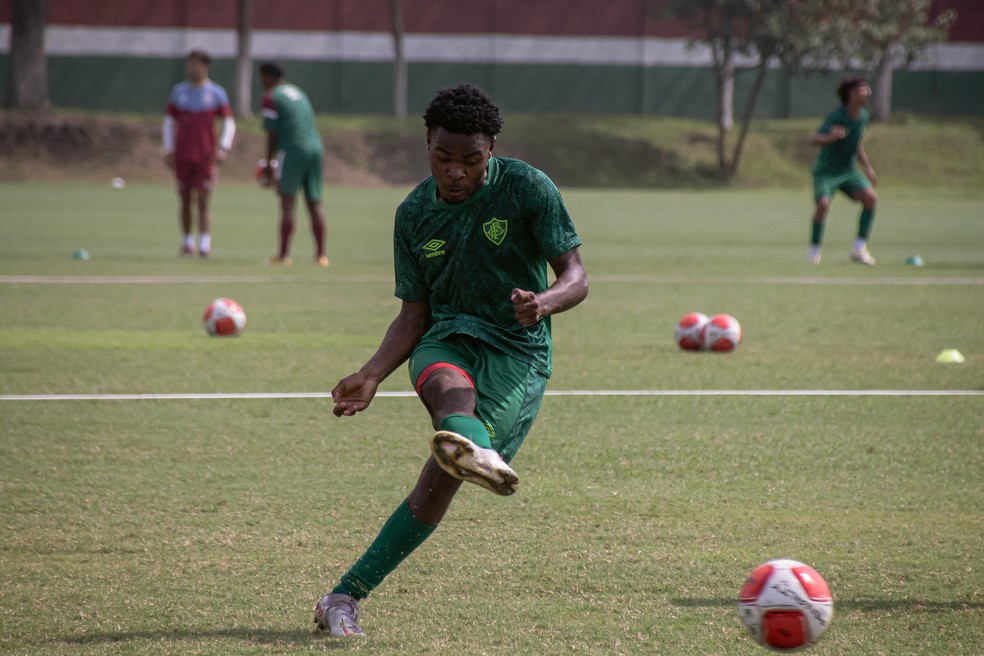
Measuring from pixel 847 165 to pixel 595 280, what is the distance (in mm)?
4280

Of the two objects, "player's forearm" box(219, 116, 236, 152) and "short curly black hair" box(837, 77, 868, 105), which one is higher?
"short curly black hair" box(837, 77, 868, 105)

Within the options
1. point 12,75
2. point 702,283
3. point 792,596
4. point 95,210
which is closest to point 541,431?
point 792,596

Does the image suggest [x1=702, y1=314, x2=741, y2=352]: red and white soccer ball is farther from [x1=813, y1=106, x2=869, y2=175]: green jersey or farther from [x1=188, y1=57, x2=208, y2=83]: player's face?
[x1=188, y1=57, x2=208, y2=83]: player's face

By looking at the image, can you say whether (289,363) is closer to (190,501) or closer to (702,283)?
(190,501)

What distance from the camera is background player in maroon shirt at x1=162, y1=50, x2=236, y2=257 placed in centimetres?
1709

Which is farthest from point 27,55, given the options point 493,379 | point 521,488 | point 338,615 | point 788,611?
point 788,611

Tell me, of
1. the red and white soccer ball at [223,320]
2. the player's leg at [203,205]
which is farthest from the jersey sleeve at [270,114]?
the red and white soccer ball at [223,320]

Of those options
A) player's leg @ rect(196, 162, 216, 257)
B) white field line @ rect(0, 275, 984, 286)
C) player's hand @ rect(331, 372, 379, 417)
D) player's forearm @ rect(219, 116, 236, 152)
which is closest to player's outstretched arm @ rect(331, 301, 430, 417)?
player's hand @ rect(331, 372, 379, 417)

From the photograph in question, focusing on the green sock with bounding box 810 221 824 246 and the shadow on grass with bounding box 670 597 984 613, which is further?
the green sock with bounding box 810 221 824 246

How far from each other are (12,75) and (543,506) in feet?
135

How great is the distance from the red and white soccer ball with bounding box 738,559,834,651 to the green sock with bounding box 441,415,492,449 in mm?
868

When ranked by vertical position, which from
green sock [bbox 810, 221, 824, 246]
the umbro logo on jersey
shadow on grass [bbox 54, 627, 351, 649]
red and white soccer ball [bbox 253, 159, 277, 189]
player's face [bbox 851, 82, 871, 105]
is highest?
player's face [bbox 851, 82, 871, 105]

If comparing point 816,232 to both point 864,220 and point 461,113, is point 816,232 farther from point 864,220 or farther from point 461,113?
point 461,113

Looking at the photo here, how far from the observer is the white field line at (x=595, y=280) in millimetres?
14344
